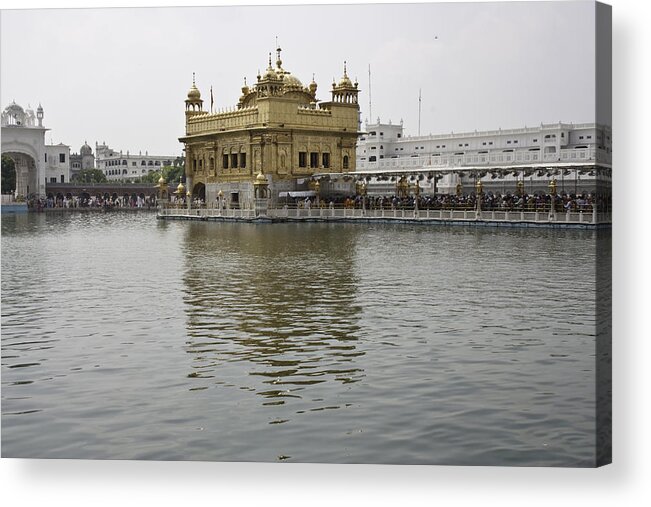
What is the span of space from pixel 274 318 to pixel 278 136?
109ft

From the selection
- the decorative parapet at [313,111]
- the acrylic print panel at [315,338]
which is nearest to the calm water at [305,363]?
the acrylic print panel at [315,338]

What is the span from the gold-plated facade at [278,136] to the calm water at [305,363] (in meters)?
27.0

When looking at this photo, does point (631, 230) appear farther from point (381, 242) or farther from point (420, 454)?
point (381, 242)

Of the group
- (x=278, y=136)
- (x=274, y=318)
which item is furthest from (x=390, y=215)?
(x=274, y=318)

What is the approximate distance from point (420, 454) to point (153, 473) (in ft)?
6.47

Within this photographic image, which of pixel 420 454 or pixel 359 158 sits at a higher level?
A: pixel 359 158

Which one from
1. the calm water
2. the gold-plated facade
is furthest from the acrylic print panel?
the gold-plated facade

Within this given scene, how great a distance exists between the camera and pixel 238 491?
6758mm

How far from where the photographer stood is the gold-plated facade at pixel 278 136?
4409 centimetres

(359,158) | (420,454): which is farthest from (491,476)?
(359,158)

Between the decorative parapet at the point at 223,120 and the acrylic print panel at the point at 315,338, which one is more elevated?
the decorative parapet at the point at 223,120

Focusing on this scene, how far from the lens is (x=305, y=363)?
9.18 m

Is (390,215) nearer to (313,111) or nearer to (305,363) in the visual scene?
(313,111)

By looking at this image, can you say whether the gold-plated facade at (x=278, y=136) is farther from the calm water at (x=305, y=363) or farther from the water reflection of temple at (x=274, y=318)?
the calm water at (x=305, y=363)
